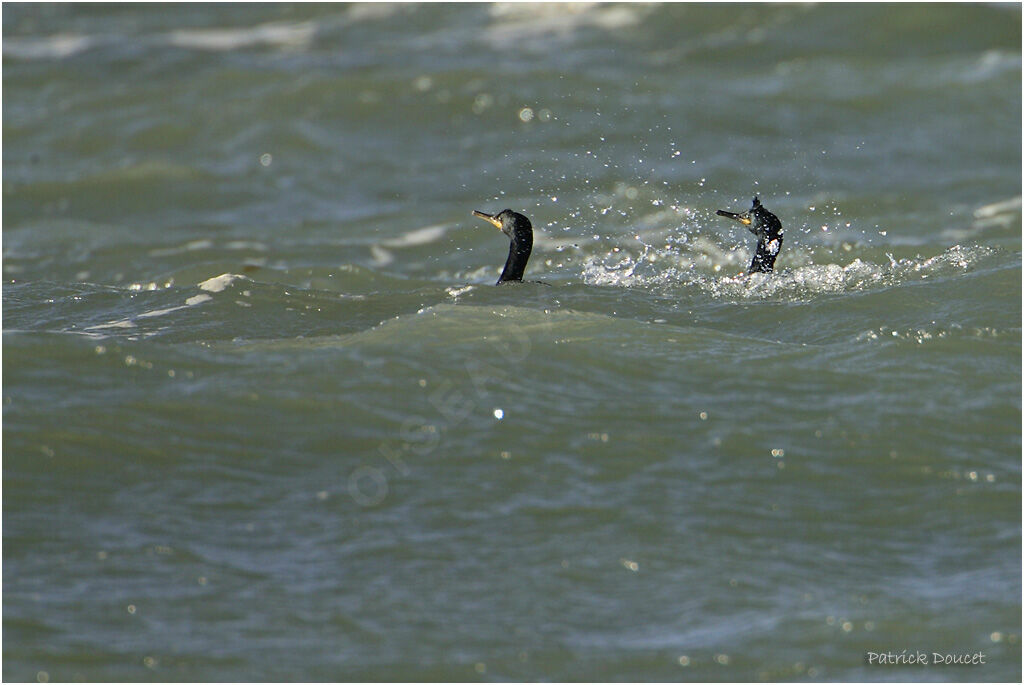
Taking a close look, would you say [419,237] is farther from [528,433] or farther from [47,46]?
[47,46]

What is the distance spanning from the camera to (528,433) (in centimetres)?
643

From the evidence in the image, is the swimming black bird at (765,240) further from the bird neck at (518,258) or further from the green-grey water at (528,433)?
the bird neck at (518,258)

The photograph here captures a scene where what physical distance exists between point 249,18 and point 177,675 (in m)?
16.5

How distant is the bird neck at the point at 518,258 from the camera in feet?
29.5

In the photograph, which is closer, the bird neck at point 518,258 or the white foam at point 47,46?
the bird neck at point 518,258

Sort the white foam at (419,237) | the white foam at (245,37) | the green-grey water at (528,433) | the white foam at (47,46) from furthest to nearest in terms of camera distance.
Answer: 1. the white foam at (245,37)
2. the white foam at (47,46)
3. the white foam at (419,237)
4. the green-grey water at (528,433)

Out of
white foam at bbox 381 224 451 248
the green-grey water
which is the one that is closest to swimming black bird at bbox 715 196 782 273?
Result: the green-grey water

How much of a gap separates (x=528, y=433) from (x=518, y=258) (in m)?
2.73

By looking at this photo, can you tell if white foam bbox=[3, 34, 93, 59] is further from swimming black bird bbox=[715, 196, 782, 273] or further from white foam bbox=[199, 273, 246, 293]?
swimming black bird bbox=[715, 196, 782, 273]

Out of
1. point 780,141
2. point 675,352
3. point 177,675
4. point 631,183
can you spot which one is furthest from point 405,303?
point 780,141

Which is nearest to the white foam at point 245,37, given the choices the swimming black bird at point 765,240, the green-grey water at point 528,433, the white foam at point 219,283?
the green-grey water at point 528,433

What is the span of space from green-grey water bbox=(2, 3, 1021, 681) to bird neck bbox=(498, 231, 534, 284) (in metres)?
0.28

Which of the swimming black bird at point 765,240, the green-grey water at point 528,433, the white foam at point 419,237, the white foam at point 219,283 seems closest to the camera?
the green-grey water at point 528,433

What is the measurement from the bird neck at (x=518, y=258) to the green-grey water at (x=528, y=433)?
0.28 m
